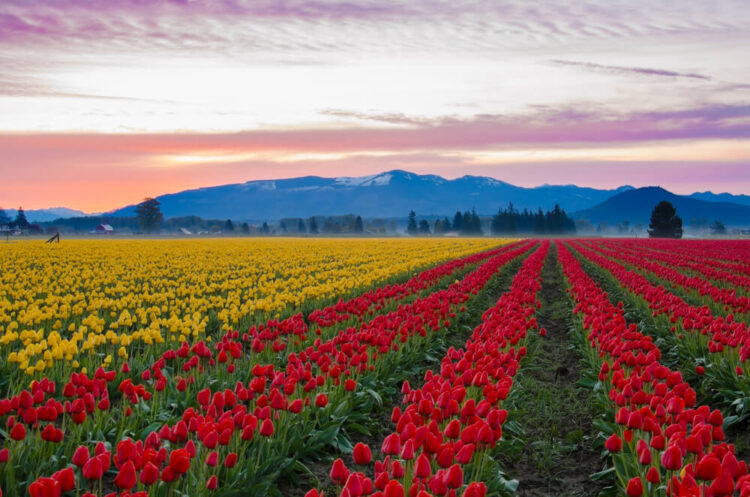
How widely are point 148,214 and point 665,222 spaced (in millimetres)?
143937

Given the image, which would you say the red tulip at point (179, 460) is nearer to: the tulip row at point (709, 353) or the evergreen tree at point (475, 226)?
the tulip row at point (709, 353)

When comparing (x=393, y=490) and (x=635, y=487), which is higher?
(x=393, y=490)

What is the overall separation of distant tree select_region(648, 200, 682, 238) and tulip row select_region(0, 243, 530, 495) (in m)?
108

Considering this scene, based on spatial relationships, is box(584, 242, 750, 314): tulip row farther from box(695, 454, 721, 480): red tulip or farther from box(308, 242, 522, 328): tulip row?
box(695, 454, 721, 480): red tulip

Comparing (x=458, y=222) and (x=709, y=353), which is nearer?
(x=709, y=353)

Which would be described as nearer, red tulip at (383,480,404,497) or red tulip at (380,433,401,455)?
red tulip at (383,480,404,497)

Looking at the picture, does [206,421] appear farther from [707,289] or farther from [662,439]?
[707,289]

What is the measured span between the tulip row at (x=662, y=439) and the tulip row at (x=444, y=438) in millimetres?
1079

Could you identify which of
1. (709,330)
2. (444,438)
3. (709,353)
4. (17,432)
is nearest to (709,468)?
(444,438)

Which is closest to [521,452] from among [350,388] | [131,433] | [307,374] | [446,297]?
[350,388]

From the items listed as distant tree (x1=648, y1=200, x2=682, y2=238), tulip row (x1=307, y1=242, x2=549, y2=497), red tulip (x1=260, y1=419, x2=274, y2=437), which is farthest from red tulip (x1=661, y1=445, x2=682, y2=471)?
distant tree (x1=648, y1=200, x2=682, y2=238)

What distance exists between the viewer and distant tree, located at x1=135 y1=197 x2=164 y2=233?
7111 inches

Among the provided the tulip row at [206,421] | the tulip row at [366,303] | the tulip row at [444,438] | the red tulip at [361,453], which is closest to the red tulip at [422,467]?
the tulip row at [444,438]

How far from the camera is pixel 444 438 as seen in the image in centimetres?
522
